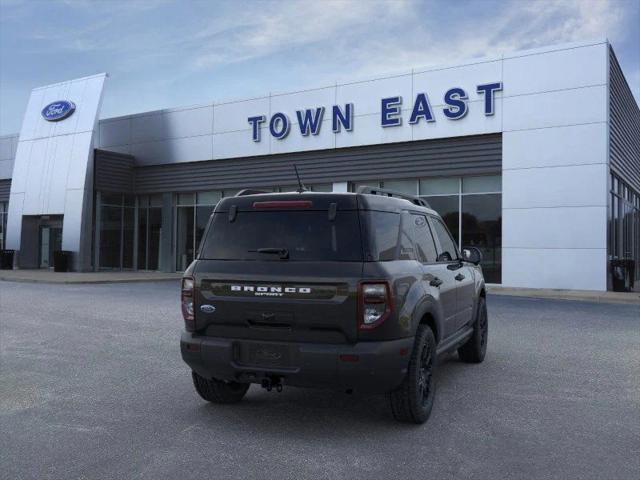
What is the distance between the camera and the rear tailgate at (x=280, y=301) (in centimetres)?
452

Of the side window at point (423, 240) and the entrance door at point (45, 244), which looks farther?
the entrance door at point (45, 244)

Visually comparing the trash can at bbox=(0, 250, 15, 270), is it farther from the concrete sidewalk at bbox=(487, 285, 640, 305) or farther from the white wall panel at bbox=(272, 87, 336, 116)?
the concrete sidewalk at bbox=(487, 285, 640, 305)

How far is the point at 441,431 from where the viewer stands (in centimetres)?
475

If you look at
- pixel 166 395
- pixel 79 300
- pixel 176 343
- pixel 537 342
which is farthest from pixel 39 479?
pixel 79 300

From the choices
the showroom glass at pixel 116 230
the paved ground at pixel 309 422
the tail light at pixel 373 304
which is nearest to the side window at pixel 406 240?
the tail light at pixel 373 304

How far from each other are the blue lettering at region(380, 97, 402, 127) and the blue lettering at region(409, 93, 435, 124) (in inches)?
21.9

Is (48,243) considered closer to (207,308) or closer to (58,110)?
(58,110)

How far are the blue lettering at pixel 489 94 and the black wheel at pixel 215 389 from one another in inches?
618

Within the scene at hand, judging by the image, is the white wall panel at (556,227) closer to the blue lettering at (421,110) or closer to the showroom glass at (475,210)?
the showroom glass at (475,210)

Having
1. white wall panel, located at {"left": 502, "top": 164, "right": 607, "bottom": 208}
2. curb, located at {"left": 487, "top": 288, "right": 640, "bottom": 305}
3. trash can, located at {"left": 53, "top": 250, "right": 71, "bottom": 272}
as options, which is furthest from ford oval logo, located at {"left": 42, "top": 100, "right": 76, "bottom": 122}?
curb, located at {"left": 487, "top": 288, "right": 640, "bottom": 305}

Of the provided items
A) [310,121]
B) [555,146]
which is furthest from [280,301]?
[310,121]

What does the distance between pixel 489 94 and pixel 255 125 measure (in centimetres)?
939

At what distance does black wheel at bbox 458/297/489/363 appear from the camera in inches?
285

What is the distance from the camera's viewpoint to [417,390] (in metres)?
4.84
